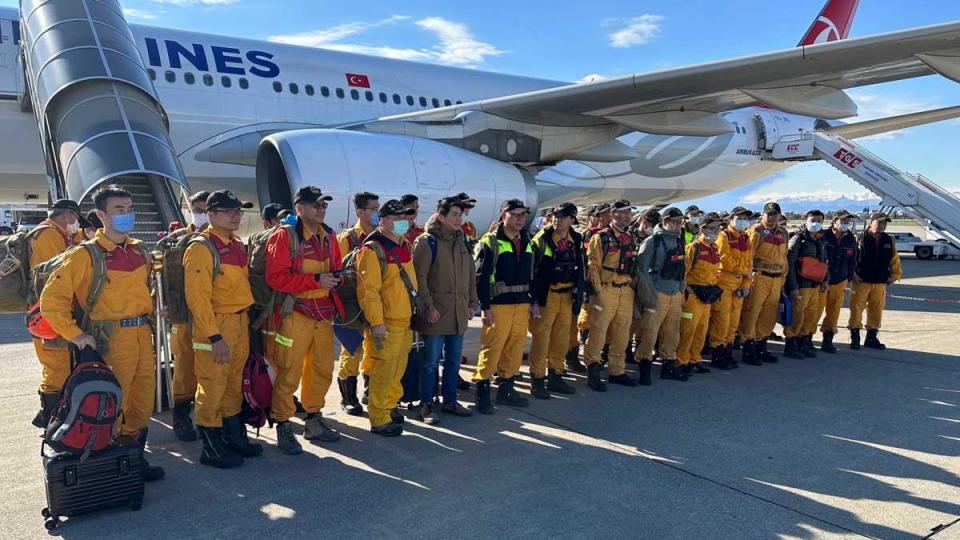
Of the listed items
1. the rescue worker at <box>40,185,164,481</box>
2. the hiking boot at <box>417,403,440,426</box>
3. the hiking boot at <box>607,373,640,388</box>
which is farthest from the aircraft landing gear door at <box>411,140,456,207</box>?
the rescue worker at <box>40,185,164,481</box>

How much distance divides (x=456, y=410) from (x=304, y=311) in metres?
1.61

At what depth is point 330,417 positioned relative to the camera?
5.17 m

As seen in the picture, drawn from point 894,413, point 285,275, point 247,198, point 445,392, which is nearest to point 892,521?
point 894,413

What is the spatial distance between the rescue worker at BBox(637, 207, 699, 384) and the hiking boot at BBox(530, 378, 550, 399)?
112 centimetres

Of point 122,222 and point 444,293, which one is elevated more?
point 122,222

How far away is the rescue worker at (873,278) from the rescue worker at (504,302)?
515 centimetres

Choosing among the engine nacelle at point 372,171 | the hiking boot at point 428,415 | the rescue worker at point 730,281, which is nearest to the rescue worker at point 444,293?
the hiking boot at point 428,415

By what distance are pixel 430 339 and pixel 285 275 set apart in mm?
1472

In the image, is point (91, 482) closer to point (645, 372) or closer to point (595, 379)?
point (595, 379)

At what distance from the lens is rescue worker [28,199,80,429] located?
4195 millimetres

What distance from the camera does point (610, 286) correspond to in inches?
242

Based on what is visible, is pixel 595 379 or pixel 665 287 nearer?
pixel 595 379

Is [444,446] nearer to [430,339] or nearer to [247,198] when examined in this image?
[430,339]

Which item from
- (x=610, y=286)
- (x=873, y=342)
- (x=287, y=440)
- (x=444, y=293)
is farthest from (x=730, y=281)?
(x=287, y=440)
